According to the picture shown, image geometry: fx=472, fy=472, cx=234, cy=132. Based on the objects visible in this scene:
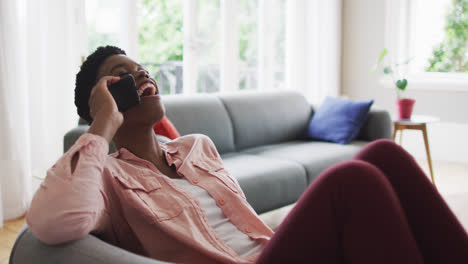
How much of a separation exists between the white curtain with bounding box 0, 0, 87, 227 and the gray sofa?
31.5 inches

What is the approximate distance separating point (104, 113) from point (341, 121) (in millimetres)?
2599

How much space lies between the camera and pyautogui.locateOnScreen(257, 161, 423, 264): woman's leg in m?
0.84

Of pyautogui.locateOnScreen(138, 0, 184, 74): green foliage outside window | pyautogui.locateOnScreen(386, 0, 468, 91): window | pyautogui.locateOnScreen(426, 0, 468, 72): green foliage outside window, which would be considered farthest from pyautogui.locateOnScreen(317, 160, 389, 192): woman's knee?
pyautogui.locateOnScreen(426, 0, 468, 72): green foliage outside window

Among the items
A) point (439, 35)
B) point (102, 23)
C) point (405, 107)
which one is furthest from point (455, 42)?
point (102, 23)

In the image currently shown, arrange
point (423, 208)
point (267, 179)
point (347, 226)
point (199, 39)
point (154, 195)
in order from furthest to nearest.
→ point (199, 39)
point (267, 179)
point (154, 195)
point (423, 208)
point (347, 226)

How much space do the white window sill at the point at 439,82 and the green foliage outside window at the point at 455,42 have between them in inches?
3.8

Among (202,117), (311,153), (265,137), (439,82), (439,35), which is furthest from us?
(439,35)

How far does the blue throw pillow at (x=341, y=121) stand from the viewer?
3414 millimetres

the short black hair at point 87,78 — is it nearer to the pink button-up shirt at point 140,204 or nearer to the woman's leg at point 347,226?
the pink button-up shirt at point 140,204

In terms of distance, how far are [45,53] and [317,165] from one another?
1.89 meters

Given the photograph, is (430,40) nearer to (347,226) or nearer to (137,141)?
(137,141)

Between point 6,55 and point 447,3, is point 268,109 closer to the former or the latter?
point 6,55

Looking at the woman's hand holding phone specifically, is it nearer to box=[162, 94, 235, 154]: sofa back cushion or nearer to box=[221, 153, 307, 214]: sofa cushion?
box=[221, 153, 307, 214]: sofa cushion

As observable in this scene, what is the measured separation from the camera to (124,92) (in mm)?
1195
